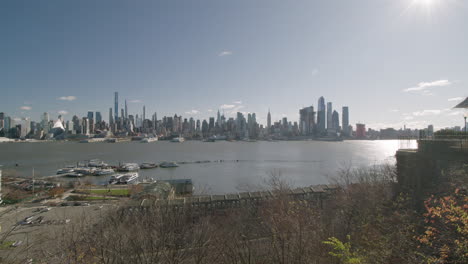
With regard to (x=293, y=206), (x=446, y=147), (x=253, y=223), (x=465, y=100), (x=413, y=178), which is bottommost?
(x=253, y=223)

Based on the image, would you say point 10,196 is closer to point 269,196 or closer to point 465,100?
point 269,196

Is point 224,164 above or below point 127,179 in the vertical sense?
below

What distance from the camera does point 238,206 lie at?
30.6 ft

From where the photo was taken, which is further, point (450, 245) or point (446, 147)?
point (446, 147)

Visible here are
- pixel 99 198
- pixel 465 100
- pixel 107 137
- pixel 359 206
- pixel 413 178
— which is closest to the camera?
pixel 359 206

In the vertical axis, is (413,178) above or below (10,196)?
above

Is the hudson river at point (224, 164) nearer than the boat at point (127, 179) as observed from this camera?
No

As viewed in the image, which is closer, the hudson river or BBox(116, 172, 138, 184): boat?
BBox(116, 172, 138, 184): boat

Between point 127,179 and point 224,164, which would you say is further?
point 224,164

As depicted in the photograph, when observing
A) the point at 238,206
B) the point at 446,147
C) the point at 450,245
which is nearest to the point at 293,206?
the point at 238,206

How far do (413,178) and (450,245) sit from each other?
6059 millimetres

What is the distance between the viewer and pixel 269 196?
9586 mm

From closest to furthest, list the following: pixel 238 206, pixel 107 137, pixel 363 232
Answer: pixel 363 232, pixel 238 206, pixel 107 137

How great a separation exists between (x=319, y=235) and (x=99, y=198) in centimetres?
1808
